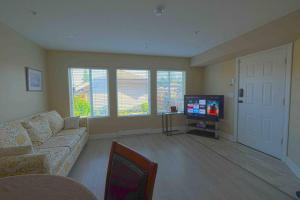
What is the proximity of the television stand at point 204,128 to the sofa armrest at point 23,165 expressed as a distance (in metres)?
3.84

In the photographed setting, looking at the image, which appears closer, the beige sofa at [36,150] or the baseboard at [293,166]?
the beige sofa at [36,150]

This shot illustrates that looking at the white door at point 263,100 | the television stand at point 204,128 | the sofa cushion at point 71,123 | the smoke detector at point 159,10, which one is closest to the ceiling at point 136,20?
the smoke detector at point 159,10

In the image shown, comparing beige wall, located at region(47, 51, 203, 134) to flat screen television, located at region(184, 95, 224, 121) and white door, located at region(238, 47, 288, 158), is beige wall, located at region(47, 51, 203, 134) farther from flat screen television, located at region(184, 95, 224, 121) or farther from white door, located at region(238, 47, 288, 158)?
white door, located at region(238, 47, 288, 158)

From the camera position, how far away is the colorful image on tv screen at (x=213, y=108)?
4059 mm

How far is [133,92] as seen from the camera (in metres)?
4.58

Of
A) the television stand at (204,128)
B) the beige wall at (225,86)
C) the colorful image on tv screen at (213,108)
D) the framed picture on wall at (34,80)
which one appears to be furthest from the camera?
the television stand at (204,128)

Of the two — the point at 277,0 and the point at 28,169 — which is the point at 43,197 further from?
the point at 277,0

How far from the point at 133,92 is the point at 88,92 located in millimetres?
1241

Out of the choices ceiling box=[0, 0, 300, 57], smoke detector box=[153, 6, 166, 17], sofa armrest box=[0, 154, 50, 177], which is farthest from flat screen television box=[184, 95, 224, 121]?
sofa armrest box=[0, 154, 50, 177]

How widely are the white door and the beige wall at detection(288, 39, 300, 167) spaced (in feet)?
0.74

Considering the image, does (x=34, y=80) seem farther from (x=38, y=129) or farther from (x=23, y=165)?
(x=23, y=165)

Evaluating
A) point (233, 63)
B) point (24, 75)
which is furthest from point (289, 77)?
point (24, 75)

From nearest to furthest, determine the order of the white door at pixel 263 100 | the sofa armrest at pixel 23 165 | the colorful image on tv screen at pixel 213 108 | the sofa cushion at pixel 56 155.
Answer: the sofa armrest at pixel 23 165 → the sofa cushion at pixel 56 155 → the white door at pixel 263 100 → the colorful image on tv screen at pixel 213 108

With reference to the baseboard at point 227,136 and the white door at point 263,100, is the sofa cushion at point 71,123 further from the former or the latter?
the white door at point 263,100
